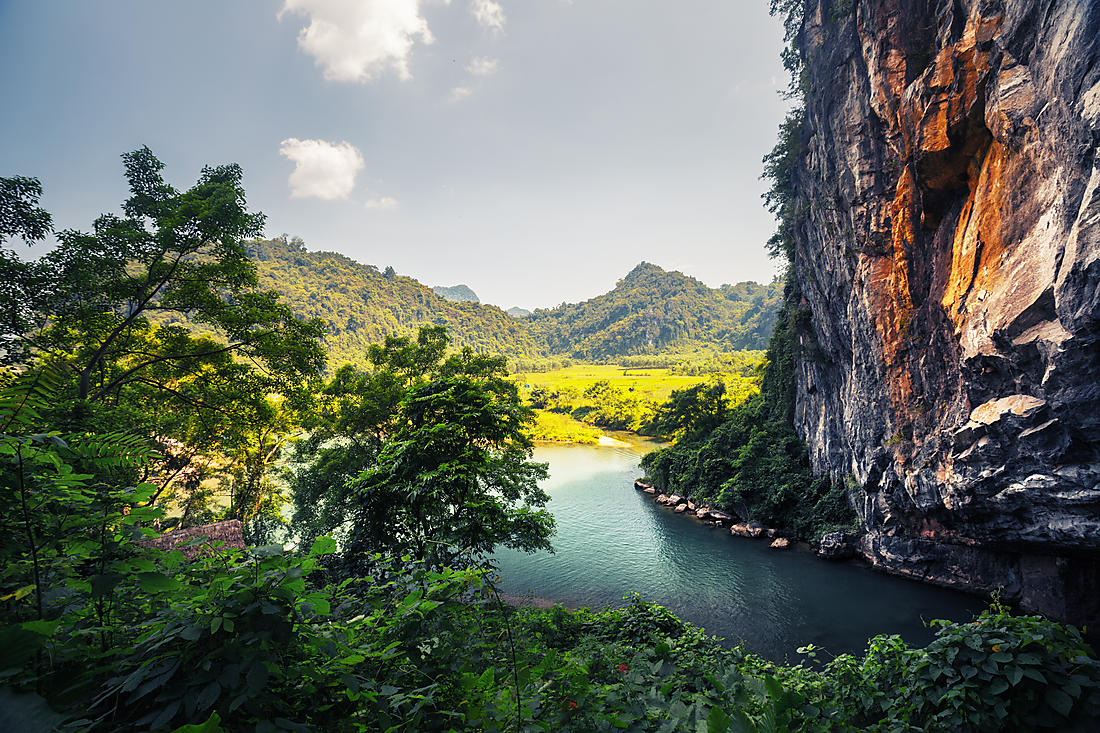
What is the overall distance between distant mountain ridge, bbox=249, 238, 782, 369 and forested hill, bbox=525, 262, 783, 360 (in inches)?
16.5

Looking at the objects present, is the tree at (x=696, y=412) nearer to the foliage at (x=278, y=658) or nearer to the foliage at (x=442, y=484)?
the foliage at (x=442, y=484)

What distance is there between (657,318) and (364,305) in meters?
110

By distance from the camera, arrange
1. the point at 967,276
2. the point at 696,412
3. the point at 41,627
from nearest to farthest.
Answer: the point at 41,627 → the point at 967,276 → the point at 696,412

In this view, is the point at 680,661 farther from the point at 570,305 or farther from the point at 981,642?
the point at 570,305

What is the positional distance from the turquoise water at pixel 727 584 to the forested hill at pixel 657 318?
124 meters

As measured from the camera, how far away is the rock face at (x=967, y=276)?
7160 millimetres

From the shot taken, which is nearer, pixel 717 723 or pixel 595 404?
pixel 717 723

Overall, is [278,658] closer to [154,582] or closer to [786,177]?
[154,582]

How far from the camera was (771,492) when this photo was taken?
773 inches

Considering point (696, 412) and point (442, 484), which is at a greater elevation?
point (442, 484)

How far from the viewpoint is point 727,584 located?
14734mm

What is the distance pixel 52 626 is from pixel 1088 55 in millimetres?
12931

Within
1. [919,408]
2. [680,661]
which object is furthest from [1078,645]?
[919,408]

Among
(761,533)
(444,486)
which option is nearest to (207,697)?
(444,486)
